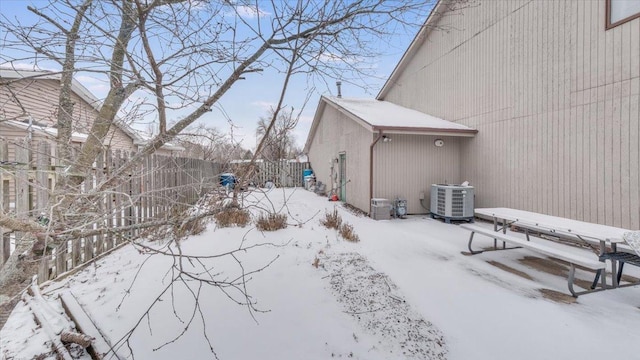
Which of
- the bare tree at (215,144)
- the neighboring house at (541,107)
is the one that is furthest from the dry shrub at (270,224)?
the neighboring house at (541,107)

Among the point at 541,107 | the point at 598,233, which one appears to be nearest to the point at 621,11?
the point at 541,107

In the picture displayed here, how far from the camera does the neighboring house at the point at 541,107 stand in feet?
15.6

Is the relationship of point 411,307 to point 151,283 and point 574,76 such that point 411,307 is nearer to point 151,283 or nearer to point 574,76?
point 151,283

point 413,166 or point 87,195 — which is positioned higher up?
point 413,166

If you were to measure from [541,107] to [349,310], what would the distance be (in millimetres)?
5974

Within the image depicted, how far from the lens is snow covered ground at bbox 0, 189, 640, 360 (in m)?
2.36

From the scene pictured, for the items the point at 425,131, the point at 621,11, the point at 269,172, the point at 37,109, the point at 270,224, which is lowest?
the point at 270,224

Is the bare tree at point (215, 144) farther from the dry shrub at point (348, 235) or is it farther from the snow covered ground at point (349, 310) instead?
the dry shrub at point (348, 235)

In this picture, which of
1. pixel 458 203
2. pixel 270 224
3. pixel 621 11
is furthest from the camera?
pixel 458 203

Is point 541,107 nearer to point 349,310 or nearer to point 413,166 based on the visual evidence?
point 413,166

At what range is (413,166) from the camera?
8.13m

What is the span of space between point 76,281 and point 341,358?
3.30 meters

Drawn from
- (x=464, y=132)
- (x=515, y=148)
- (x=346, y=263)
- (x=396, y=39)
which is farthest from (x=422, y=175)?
(x=396, y=39)

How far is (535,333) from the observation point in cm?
260
